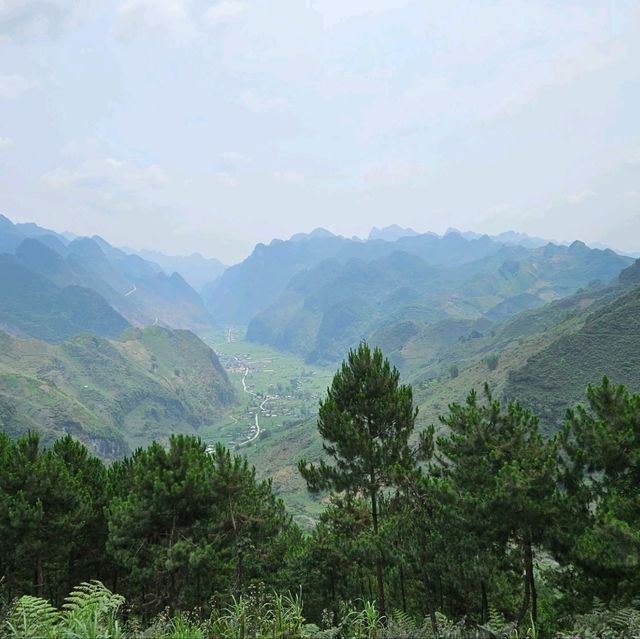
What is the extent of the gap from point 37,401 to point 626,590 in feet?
499

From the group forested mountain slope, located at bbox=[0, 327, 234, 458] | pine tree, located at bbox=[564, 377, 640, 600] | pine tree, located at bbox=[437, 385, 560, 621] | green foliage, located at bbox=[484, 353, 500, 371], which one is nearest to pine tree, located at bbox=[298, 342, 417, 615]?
pine tree, located at bbox=[437, 385, 560, 621]

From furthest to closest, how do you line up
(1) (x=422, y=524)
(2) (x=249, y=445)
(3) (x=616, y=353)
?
1. (2) (x=249, y=445)
2. (3) (x=616, y=353)
3. (1) (x=422, y=524)

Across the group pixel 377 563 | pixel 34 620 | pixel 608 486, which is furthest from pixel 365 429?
pixel 34 620

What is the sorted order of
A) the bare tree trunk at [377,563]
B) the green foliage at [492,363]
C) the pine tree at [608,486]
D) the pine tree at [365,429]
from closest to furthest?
the pine tree at [608,486] < the bare tree trunk at [377,563] < the pine tree at [365,429] < the green foliage at [492,363]

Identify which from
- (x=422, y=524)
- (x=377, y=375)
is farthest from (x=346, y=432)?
(x=422, y=524)

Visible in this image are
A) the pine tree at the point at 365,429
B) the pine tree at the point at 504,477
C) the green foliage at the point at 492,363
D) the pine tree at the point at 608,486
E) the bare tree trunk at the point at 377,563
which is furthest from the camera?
the green foliage at the point at 492,363

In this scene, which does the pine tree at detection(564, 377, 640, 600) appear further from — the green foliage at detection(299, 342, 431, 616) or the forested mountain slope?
the forested mountain slope

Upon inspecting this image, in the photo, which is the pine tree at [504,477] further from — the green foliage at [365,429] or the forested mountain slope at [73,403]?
the forested mountain slope at [73,403]

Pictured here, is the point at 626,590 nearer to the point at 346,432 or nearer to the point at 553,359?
the point at 346,432

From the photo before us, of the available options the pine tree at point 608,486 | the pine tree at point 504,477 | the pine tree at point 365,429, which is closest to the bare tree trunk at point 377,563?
the pine tree at point 365,429

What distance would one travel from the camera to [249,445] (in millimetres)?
158875

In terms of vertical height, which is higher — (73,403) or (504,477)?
(504,477)

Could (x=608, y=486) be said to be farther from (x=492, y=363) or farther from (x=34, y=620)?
(x=492, y=363)

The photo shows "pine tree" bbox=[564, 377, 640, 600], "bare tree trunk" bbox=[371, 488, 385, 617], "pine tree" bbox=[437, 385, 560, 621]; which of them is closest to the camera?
"pine tree" bbox=[564, 377, 640, 600]
